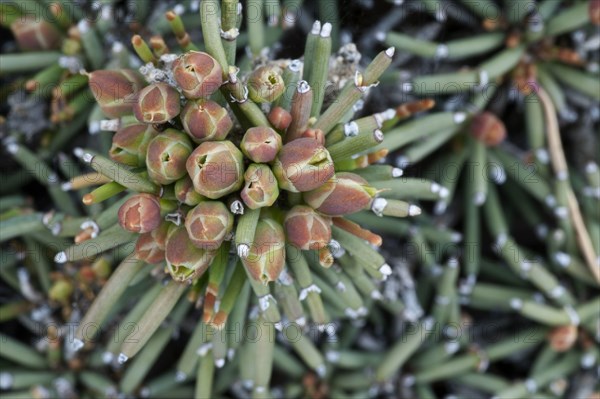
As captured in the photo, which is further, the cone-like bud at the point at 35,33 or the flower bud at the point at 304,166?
the cone-like bud at the point at 35,33

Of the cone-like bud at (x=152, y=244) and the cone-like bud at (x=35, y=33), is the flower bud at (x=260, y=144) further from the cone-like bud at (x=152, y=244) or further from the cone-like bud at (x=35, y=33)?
the cone-like bud at (x=35, y=33)

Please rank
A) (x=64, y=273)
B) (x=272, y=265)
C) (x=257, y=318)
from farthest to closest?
1. (x=64, y=273)
2. (x=257, y=318)
3. (x=272, y=265)

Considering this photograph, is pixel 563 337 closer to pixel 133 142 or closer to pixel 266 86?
pixel 266 86

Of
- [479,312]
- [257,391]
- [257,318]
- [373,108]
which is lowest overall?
[479,312]

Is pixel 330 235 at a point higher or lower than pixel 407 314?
higher

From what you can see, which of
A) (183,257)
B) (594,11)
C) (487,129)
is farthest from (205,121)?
(594,11)

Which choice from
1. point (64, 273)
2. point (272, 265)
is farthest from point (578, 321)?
point (64, 273)

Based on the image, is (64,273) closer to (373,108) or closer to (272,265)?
(272,265)

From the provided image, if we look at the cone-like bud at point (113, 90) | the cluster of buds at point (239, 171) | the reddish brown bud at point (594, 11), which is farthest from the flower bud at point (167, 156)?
the reddish brown bud at point (594, 11)
